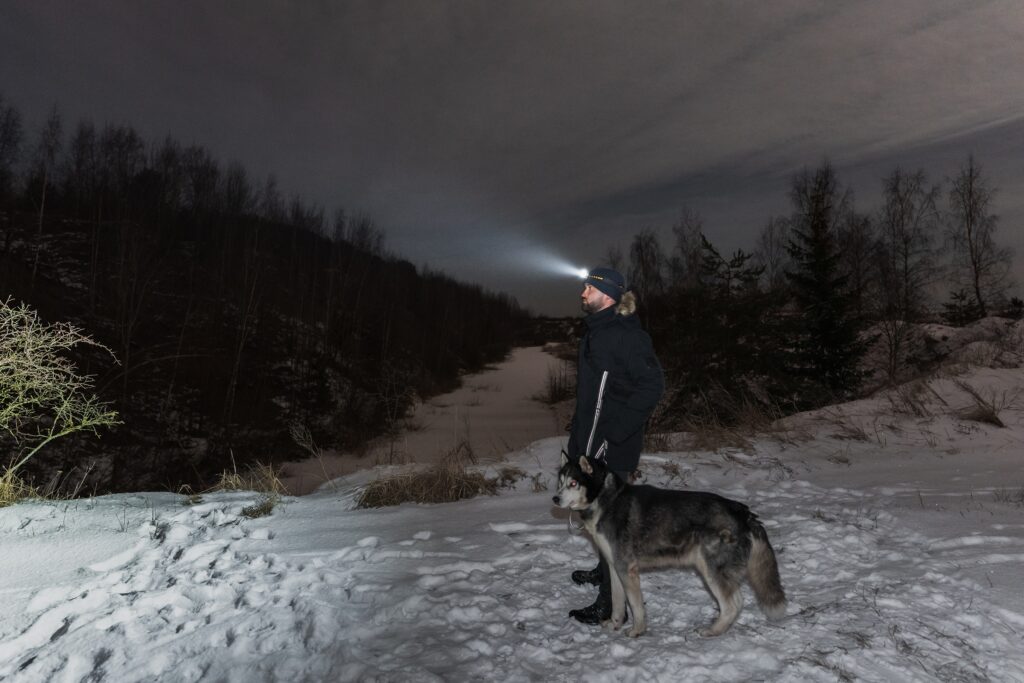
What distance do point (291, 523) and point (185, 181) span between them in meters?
41.4

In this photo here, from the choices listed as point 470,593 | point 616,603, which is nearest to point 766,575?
point 616,603

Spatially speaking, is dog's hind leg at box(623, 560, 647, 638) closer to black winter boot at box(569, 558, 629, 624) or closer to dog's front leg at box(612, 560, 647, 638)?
dog's front leg at box(612, 560, 647, 638)

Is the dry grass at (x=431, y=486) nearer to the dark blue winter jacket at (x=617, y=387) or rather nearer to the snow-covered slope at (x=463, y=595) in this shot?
the snow-covered slope at (x=463, y=595)

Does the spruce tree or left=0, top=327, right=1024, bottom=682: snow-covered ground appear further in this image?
the spruce tree

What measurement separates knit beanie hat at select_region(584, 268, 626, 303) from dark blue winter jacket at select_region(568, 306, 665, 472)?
0.11 m

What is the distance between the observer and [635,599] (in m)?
3.21

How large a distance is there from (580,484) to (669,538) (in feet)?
2.06

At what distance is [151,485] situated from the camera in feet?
56.4

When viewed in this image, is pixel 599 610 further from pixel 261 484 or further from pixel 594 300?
pixel 261 484

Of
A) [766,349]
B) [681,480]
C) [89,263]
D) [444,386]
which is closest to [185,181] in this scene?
[89,263]

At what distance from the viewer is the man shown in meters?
3.48

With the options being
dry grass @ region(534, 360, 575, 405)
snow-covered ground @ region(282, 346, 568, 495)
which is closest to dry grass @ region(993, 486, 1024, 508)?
snow-covered ground @ region(282, 346, 568, 495)

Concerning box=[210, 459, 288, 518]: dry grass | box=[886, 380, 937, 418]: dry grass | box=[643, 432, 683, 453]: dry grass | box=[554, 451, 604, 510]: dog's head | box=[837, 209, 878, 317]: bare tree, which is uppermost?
box=[837, 209, 878, 317]: bare tree

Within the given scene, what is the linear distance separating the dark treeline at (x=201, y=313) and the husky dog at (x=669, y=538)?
443 inches
